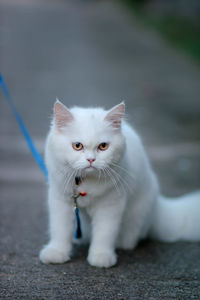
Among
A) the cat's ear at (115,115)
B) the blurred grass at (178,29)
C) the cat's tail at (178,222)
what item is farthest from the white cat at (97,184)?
the blurred grass at (178,29)

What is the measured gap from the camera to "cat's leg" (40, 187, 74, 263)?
325cm

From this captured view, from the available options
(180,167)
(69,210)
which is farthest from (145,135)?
(69,210)

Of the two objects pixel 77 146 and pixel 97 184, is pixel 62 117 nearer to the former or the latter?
pixel 77 146

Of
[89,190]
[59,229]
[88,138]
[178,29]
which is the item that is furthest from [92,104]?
[178,29]

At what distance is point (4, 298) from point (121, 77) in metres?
9.45

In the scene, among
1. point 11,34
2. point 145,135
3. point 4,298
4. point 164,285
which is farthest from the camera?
point 11,34

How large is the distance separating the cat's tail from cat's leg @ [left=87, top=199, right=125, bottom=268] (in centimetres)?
70

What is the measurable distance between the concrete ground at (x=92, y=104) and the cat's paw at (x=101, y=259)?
0.05m

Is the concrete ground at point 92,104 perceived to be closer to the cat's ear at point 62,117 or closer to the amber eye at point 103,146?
the amber eye at point 103,146

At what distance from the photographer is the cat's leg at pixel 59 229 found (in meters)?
3.25

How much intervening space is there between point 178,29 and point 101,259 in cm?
1636

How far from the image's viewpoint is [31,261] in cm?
334

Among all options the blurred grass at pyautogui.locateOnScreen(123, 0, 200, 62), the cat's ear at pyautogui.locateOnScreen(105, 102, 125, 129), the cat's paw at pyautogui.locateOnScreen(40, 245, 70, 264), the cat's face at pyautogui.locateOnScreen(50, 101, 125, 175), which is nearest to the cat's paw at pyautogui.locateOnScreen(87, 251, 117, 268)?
the cat's paw at pyautogui.locateOnScreen(40, 245, 70, 264)

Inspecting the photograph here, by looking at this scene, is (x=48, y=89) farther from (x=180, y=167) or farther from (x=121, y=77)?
(x=180, y=167)
